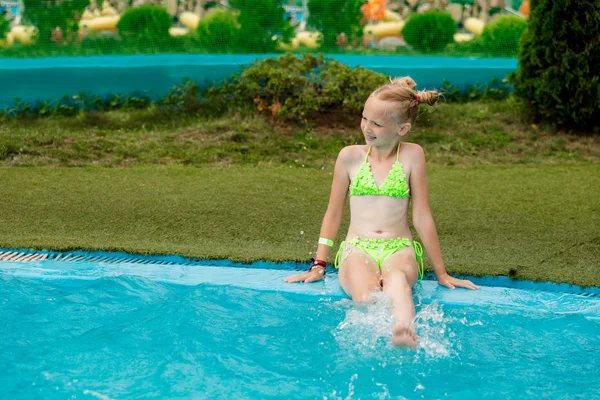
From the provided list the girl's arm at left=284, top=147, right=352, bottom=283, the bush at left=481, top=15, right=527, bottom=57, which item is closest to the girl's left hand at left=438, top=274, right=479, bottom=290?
the girl's arm at left=284, top=147, right=352, bottom=283

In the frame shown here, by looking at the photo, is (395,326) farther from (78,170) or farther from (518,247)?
(78,170)

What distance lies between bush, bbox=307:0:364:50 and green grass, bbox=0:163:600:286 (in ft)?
10.5

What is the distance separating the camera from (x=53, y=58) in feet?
31.4

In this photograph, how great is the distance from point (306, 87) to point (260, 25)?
1791 millimetres

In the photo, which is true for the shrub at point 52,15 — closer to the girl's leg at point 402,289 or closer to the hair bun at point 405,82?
the hair bun at point 405,82

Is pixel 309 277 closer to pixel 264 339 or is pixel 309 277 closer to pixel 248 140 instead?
pixel 264 339

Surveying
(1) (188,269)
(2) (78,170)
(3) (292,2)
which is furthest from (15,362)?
(3) (292,2)

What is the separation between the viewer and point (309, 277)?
14.0 ft

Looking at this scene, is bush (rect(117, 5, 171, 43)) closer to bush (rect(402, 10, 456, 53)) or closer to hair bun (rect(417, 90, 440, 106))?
bush (rect(402, 10, 456, 53))

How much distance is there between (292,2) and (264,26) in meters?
0.46

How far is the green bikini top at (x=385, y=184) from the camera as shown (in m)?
4.17

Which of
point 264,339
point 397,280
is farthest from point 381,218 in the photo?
point 264,339

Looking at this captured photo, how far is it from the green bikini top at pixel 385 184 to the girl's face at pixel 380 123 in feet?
0.49

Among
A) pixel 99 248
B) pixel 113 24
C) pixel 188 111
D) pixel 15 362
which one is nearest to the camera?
pixel 15 362
